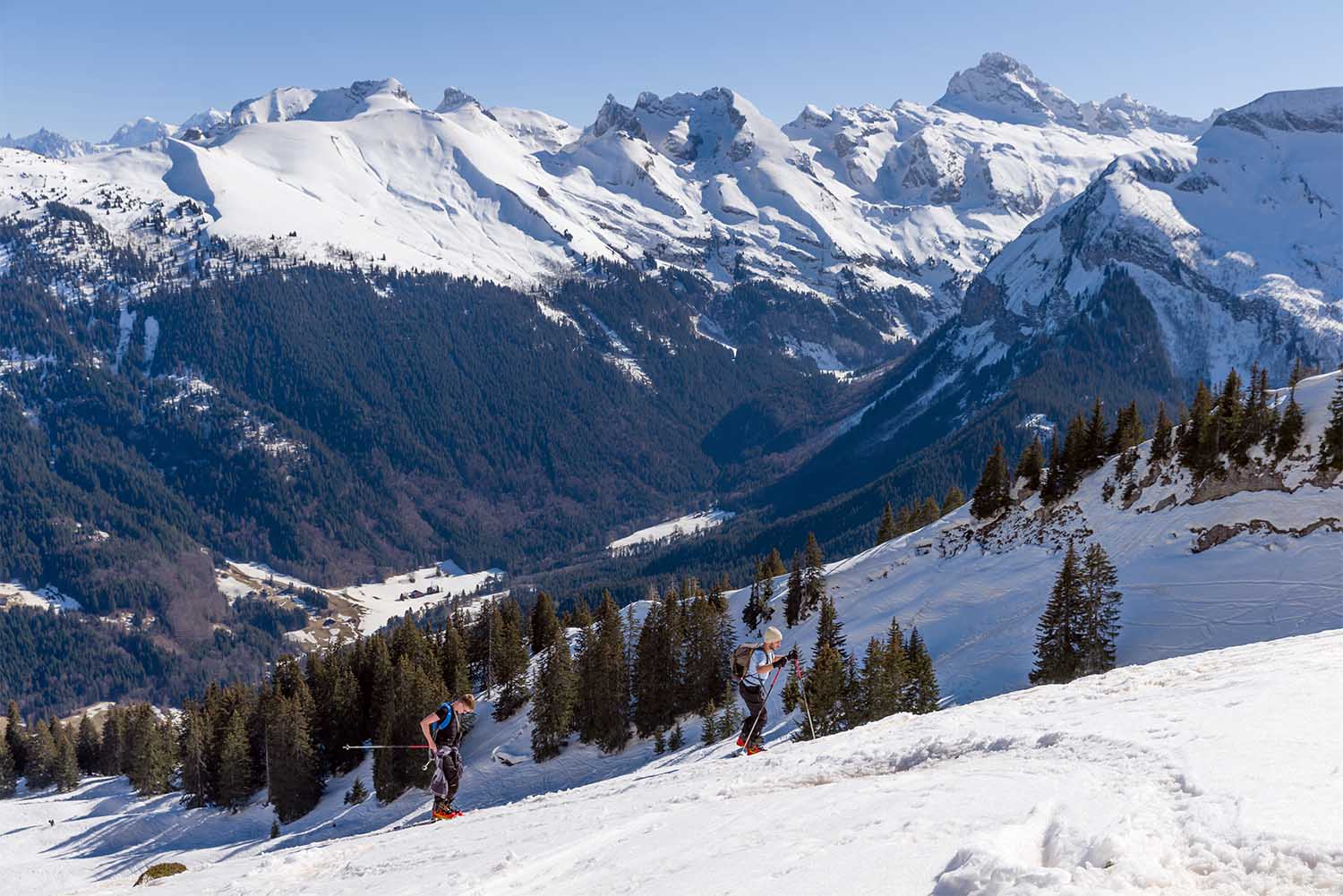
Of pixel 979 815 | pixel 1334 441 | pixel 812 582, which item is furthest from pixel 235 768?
pixel 1334 441

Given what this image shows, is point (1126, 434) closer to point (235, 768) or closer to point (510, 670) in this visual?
point (510, 670)

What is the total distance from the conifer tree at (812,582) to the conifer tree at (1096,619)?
34021 mm

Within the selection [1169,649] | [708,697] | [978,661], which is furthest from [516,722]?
[1169,649]

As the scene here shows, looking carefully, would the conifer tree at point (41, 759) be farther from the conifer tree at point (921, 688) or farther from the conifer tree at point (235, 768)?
the conifer tree at point (921, 688)

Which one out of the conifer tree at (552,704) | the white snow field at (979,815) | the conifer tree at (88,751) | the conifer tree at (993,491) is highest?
the white snow field at (979,815)

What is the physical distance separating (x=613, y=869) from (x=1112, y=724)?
10.2 meters

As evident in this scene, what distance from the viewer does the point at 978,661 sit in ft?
193

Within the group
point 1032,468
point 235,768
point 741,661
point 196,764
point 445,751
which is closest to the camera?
point 445,751

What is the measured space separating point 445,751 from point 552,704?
47.8 meters

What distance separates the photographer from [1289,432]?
56.2 m

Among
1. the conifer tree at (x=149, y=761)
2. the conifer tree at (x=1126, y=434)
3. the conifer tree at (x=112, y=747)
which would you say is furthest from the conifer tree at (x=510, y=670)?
the conifer tree at (x=112, y=747)

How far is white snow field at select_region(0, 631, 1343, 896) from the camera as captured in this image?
30.9 ft

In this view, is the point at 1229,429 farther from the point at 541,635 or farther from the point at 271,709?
the point at 271,709

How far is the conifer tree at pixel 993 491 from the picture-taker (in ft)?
258
